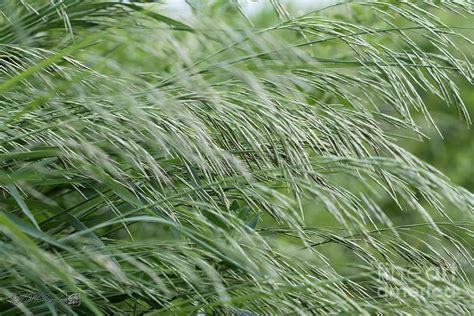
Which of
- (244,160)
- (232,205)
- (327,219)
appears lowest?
(327,219)

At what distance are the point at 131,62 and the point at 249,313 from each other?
2.20ft

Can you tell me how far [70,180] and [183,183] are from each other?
141 millimetres

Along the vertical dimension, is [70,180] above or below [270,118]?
below

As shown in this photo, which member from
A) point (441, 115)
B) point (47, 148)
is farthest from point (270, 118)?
point (441, 115)

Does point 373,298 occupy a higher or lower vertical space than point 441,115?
higher

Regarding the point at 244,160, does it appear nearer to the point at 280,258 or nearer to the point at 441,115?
the point at 280,258

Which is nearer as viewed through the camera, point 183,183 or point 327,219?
point 183,183

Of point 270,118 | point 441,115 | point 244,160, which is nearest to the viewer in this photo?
point 270,118

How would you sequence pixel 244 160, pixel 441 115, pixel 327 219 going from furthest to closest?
1. pixel 441 115
2. pixel 327 219
3. pixel 244 160

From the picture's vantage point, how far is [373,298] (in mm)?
898

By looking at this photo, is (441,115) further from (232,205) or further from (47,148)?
(47,148)

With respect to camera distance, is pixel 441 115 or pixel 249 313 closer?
pixel 249 313

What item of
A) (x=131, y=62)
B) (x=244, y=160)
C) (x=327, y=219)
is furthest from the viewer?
(x=327, y=219)

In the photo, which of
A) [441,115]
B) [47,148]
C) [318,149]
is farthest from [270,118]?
[441,115]
